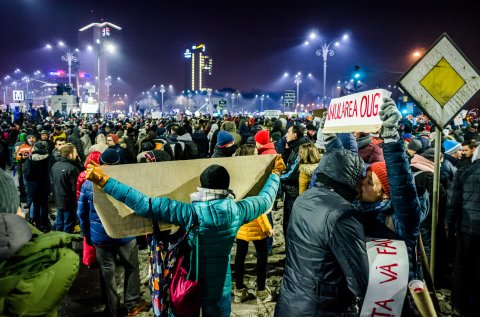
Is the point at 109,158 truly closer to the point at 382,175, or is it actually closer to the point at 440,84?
the point at 382,175

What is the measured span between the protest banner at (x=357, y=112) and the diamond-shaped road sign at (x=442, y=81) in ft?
1.53

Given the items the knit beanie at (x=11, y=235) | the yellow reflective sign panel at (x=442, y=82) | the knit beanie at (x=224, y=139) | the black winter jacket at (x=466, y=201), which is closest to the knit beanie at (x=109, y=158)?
the knit beanie at (x=11, y=235)

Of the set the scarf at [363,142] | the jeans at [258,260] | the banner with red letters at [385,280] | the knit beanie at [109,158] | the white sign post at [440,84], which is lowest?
the jeans at [258,260]

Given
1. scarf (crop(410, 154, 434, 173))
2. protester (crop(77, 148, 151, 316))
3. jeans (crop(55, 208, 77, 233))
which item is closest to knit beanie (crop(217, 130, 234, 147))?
protester (crop(77, 148, 151, 316))

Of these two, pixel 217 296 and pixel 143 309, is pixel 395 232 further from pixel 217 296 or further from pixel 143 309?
pixel 143 309

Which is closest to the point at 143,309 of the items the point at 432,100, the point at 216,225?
the point at 216,225

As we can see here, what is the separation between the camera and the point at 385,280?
2410 mm

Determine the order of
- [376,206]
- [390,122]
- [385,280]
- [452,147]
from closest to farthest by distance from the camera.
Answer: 1. [385,280]
2. [390,122]
3. [376,206]
4. [452,147]

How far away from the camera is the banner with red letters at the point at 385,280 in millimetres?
2383

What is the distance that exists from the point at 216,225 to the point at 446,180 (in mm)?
4649

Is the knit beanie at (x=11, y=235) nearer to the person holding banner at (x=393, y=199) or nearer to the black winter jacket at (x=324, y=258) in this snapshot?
the black winter jacket at (x=324, y=258)

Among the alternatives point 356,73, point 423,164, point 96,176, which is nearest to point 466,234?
point 423,164

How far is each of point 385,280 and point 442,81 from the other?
7.15 ft

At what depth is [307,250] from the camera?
257 cm
